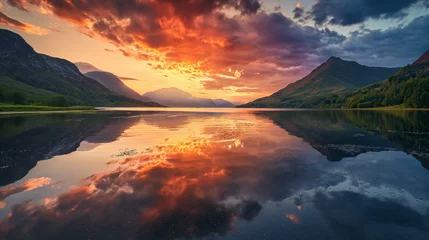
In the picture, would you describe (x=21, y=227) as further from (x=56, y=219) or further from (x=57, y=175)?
(x=57, y=175)

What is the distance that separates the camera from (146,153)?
27.9 m

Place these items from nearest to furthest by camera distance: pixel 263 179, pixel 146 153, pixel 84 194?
pixel 84 194 < pixel 263 179 < pixel 146 153

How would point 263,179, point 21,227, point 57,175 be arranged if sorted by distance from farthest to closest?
point 57,175 < point 263,179 < point 21,227

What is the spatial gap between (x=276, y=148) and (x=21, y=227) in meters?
27.7

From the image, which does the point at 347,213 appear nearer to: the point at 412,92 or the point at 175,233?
the point at 175,233

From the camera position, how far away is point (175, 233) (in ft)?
34.1

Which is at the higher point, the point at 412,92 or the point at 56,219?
the point at 412,92

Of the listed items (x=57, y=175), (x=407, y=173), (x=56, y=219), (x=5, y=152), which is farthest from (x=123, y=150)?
(x=407, y=173)

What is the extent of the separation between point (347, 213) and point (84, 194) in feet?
54.0

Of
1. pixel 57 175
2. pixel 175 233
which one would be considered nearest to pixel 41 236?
pixel 175 233

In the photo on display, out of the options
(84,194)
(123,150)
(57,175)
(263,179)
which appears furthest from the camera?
(123,150)

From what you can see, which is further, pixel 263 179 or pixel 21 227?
pixel 263 179

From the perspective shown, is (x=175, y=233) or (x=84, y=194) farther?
(x=84, y=194)

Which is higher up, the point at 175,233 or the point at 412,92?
the point at 412,92
